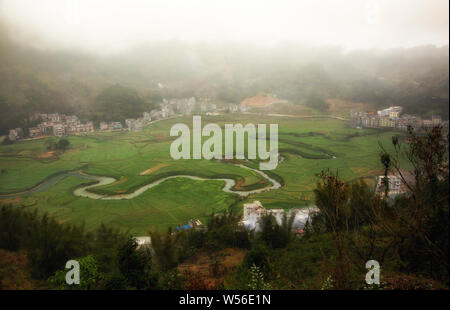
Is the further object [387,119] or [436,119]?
[387,119]

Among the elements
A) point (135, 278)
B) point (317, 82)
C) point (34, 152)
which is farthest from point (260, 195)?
point (317, 82)

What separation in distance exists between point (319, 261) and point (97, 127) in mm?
15315

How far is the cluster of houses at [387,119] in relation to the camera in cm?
1571

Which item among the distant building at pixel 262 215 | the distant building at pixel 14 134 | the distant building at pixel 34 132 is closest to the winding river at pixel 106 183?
the distant building at pixel 262 215

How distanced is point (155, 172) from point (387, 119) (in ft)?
52.7

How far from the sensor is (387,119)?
1827 centimetres

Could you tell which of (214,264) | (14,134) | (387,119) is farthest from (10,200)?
(387,119)

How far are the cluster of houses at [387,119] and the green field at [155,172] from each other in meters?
0.96

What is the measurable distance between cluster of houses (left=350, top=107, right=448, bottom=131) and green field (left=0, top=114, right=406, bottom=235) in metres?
0.96

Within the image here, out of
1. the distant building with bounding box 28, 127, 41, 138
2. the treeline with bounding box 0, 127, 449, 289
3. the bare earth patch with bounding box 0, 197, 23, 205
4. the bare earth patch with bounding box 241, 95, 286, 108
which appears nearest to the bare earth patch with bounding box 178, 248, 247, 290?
the treeline with bounding box 0, 127, 449, 289

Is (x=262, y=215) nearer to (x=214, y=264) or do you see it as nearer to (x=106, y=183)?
(x=214, y=264)

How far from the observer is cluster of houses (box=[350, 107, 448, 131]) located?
15.7 m

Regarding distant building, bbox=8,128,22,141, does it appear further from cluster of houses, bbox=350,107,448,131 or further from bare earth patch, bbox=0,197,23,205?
cluster of houses, bbox=350,107,448,131

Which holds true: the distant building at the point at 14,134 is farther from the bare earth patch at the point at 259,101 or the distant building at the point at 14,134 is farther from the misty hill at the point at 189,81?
the bare earth patch at the point at 259,101
